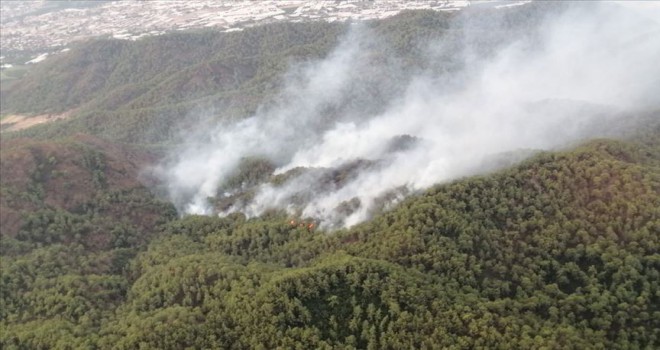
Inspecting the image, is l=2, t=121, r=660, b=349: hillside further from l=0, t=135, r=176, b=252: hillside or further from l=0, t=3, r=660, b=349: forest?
l=0, t=135, r=176, b=252: hillside

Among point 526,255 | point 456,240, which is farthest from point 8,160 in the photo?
point 526,255

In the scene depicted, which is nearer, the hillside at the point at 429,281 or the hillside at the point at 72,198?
the hillside at the point at 429,281

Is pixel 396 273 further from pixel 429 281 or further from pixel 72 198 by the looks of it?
pixel 72 198

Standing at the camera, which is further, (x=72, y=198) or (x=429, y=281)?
(x=72, y=198)

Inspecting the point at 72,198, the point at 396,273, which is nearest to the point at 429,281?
the point at 396,273

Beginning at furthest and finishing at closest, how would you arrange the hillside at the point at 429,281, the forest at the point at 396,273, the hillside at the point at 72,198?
the hillside at the point at 72,198, the forest at the point at 396,273, the hillside at the point at 429,281

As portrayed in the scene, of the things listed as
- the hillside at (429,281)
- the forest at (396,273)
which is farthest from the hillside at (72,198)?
the hillside at (429,281)

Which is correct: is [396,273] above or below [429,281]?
above

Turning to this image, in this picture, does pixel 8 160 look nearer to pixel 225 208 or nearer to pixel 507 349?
pixel 225 208

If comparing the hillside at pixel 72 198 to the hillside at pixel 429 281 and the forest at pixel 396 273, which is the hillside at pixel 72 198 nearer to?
the forest at pixel 396 273

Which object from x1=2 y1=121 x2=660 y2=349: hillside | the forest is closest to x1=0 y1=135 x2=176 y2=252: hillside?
the forest

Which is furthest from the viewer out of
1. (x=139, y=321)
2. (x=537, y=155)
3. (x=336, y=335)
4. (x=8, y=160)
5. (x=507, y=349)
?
(x=8, y=160)
